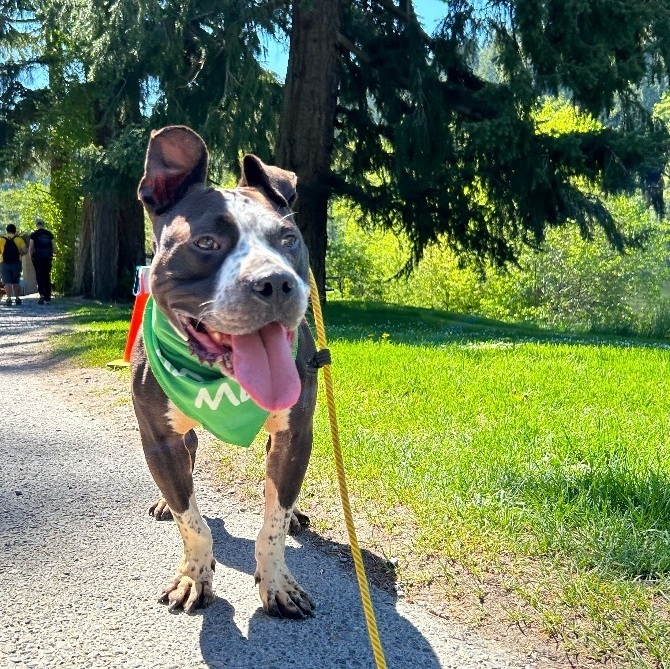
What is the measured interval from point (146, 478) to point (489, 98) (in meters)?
10.8

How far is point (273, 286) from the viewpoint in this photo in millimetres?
2691

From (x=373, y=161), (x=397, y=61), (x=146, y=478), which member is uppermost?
(x=397, y=61)

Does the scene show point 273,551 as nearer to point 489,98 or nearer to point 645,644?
point 645,644

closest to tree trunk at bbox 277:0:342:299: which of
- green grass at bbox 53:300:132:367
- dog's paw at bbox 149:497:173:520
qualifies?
green grass at bbox 53:300:132:367

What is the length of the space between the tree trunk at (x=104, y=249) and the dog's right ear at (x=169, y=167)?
1672 centimetres

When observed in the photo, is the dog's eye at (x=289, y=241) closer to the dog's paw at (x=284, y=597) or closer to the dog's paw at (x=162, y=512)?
the dog's paw at (x=284, y=597)

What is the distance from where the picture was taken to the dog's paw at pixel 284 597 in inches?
124

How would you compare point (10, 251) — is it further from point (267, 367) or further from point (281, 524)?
point (267, 367)

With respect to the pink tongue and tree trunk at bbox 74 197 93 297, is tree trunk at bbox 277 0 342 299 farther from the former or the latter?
the pink tongue

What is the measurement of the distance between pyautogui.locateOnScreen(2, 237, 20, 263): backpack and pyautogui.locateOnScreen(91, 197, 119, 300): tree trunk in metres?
1.78

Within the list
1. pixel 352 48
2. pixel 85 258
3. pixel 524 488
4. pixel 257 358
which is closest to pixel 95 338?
pixel 352 48

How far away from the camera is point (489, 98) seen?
13.9 meters

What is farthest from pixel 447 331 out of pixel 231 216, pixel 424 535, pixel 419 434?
pixel 231 216

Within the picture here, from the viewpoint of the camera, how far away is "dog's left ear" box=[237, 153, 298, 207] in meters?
3.38
